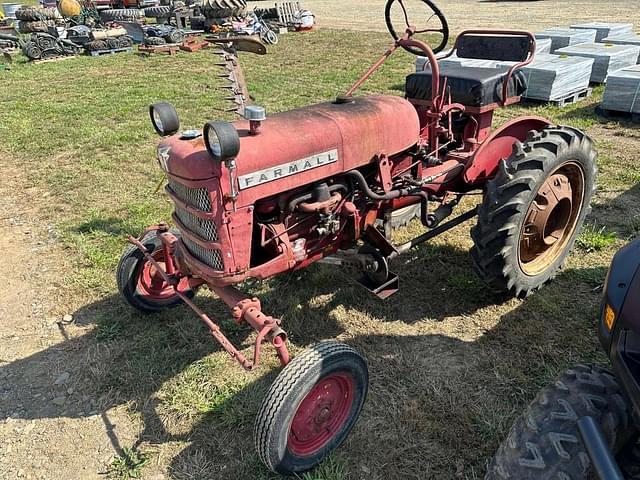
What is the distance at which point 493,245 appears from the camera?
3033 millimetres

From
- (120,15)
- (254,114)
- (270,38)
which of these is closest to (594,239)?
(254,114)

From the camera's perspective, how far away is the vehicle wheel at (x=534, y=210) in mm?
3023

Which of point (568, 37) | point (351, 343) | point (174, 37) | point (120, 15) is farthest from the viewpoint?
point (120, 15)

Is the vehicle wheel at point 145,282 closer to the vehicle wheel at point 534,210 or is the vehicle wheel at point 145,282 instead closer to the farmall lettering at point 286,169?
the farmall lettering at point 286,169

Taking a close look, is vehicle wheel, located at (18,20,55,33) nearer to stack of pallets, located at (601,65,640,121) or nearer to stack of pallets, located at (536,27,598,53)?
stack of pallets, located at (536,27,598,53)

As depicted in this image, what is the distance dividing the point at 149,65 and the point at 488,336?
1195 centimetres

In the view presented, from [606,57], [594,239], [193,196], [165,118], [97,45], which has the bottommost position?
[594,239]

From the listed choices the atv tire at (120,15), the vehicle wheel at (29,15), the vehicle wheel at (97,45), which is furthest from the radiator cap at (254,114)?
the atv tire at (120,15)

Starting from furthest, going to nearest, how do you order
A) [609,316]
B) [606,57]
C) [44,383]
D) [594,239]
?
[606,57] → [594,239] → [44,383] → [609,316]

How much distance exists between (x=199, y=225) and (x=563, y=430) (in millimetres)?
1783

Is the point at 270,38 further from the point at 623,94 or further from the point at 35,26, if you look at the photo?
the point at 623,94

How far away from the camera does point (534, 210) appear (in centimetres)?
325

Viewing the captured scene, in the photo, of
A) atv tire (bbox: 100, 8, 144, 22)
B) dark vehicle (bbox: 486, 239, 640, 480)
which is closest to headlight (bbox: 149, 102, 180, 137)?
dark vehicle (bbox: 486, 239, 640, 480)

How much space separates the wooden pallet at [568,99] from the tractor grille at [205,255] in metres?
6.30
